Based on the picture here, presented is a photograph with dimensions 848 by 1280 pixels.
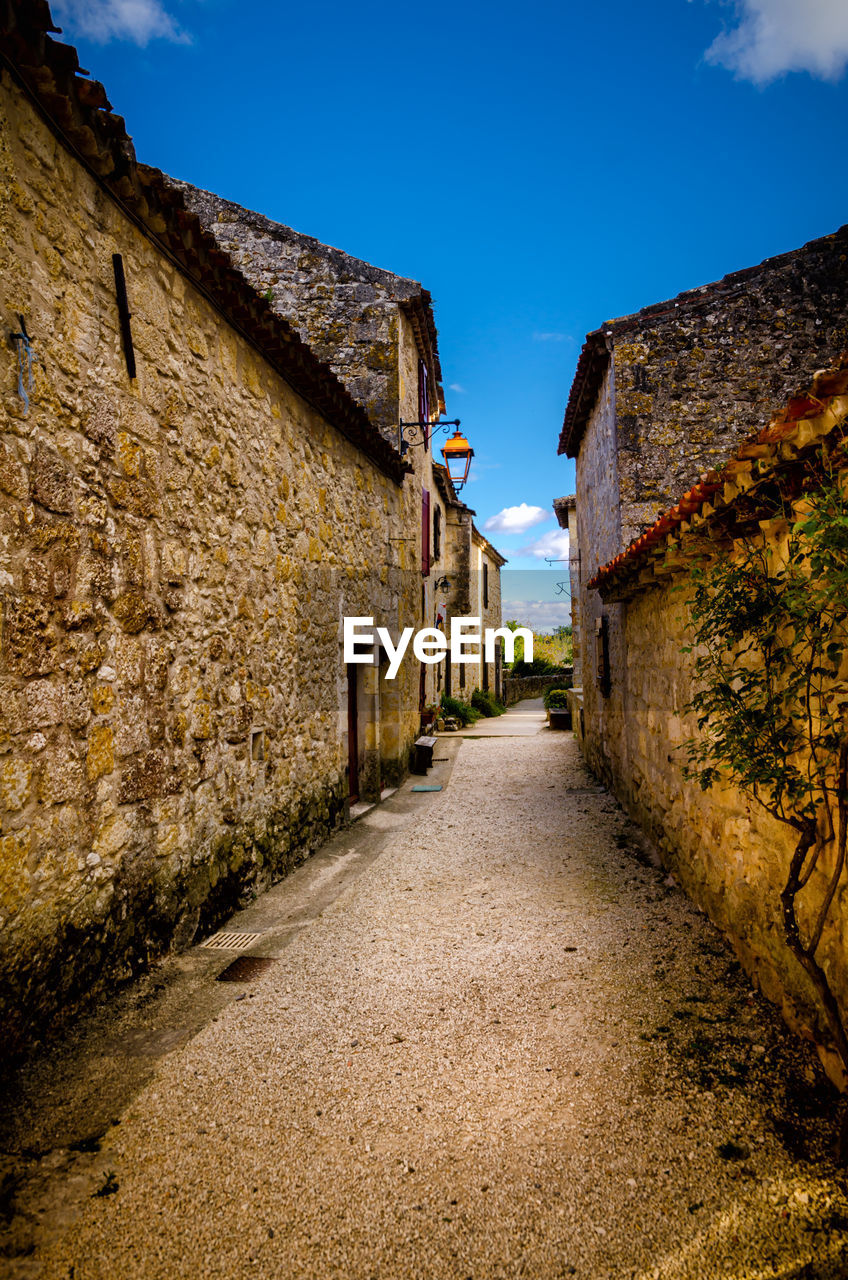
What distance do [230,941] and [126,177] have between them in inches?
162

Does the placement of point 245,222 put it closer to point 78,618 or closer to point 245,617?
point 245,617

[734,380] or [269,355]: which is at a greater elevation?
[734,380]

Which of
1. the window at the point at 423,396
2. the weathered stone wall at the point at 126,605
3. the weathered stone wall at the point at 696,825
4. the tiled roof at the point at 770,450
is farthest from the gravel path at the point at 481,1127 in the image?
the window at the point at 423,396

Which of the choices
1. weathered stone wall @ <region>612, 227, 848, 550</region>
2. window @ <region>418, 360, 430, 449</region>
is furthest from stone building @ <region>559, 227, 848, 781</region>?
window @ <region>418, 360, 430, 449</region>

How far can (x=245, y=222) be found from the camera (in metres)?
9.79

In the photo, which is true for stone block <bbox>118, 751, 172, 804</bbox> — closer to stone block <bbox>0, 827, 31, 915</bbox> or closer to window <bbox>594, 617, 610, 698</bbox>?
stone block <bbox>0, 827, 31, 915</bbox>

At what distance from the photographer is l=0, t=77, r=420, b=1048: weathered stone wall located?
2.70 meters

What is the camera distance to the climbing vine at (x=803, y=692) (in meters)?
2.25

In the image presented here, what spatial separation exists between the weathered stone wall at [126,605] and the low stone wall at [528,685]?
23262 mm

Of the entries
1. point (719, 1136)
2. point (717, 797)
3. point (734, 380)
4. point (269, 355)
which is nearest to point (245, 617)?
point (269, 355)

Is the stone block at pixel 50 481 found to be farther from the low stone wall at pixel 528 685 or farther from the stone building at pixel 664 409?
the low stone wall at pixel 528 685

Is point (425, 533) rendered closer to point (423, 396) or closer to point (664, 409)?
point (423, 396)

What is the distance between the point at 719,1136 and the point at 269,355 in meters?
5.31

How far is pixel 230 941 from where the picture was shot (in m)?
4.16
